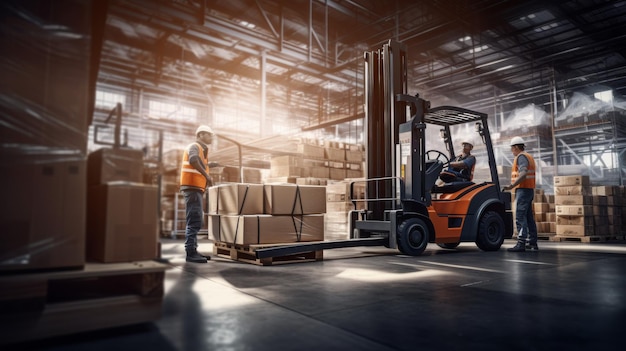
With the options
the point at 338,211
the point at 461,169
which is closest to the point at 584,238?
the point at 461,169

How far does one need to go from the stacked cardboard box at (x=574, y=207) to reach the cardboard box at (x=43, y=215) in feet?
33.8

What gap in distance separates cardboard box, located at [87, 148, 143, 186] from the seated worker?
17.3ft

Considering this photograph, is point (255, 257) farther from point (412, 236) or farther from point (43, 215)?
point (43, 215)

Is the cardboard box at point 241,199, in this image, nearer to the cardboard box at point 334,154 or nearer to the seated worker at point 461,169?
the seated worker at point 461,169

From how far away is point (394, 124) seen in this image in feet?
A: 20.3

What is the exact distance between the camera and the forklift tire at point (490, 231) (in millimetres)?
6461

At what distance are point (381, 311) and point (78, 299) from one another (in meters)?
1.76

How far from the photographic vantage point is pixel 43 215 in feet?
6.12

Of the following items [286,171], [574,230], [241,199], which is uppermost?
[286,171]

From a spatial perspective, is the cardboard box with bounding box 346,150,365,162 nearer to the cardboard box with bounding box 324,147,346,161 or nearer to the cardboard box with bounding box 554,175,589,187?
the cardboard box with bounding box 324,147,346,161

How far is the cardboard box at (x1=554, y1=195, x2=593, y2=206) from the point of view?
9.27 metres

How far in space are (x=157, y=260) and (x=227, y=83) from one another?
55.1 feet

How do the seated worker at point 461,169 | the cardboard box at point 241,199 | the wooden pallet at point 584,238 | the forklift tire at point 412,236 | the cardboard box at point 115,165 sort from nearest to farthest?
the cardboard box at point 115,165 → the cardboard box at point 241,199 → the forklift tire at point 412,236 → the seated worker at point 461,169 → the wooden pallet at point 584,238

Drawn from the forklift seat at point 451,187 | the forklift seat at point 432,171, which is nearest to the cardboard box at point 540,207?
the forklift seat at point 451,187
